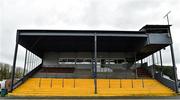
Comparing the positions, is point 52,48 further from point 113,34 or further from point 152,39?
point 152,39

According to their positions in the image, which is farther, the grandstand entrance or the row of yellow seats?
the row of yellow seats

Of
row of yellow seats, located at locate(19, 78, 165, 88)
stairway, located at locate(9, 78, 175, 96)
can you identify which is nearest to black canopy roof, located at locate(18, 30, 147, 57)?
row of yellow seats, located at locate(19, 78, 165, 88)

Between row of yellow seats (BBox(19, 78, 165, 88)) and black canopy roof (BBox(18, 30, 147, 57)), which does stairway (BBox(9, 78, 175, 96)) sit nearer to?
row of yellow seats (BBox(19, 78, 165, 88))

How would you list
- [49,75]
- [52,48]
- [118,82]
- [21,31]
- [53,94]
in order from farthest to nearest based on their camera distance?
1. [52,48]
2. [49,75]
3. [118,82]
4. [21,31]
5. [53,94]

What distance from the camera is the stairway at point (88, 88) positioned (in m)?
19.5

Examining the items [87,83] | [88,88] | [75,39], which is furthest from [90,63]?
[88,88]

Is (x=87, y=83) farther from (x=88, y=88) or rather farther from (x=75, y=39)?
(x=75, y=39)

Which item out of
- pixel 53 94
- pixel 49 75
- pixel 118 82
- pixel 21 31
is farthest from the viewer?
pixel 49 75

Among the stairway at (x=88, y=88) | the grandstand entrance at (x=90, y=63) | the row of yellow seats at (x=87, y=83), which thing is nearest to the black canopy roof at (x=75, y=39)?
the grandstand entrance at (x=90, y=63)

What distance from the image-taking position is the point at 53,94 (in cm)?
1905

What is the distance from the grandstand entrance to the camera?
21172 mm

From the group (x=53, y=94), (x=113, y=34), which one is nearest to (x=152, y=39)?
(x=113, y=34)

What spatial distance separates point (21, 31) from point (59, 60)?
Result: 1267 centimetres

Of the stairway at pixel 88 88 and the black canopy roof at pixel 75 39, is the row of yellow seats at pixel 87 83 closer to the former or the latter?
the stairway at pixel 88 88
